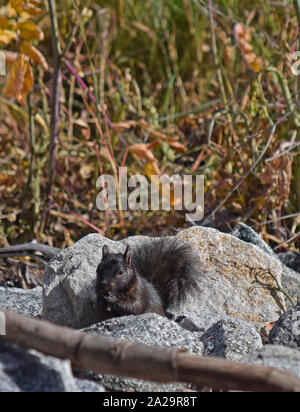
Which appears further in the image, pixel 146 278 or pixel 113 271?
pixel 146 278

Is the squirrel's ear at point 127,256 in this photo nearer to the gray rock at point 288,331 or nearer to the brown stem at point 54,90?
the gray rock at point 288,331

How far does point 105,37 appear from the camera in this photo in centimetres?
473

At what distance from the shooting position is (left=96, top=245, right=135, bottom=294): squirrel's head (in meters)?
2.50

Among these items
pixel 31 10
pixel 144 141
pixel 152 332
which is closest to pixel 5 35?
pixel 31 10

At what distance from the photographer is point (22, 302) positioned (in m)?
2.66

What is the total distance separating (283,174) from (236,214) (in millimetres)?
578

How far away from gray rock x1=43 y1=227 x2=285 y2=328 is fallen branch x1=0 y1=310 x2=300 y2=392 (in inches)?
32.2

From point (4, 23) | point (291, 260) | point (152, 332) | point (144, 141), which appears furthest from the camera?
point (144, 141)

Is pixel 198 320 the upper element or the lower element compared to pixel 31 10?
lower

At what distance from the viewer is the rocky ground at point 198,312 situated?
1.69 metres

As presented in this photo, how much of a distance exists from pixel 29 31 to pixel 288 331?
5.14ft

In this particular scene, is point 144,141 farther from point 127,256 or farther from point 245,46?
point 127,256
